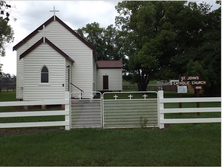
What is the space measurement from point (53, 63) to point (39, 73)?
1.00 meters

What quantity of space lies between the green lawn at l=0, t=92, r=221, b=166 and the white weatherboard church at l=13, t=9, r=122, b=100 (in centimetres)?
207

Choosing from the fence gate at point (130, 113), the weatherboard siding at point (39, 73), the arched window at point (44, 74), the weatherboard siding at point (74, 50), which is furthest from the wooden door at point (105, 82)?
the fence gate at point (130, 113)

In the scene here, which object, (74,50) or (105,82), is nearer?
(74,50)

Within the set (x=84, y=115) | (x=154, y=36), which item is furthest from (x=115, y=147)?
(x=154, y=36)

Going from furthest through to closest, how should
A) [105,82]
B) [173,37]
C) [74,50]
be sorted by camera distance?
[105,82], [173,37], [74,50]

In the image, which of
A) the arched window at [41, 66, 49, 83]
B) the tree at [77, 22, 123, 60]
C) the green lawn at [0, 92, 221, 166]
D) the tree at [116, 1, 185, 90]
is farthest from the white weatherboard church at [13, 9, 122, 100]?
the tree at [77, 22, 123, 60]

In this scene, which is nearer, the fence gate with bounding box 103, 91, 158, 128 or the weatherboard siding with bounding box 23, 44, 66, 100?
the fence gate with bounding box 103, 91, 158, 128

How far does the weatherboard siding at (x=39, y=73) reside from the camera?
12.2m

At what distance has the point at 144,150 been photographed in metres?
4.68

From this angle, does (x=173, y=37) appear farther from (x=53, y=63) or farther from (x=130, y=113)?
(x=130, y=113)

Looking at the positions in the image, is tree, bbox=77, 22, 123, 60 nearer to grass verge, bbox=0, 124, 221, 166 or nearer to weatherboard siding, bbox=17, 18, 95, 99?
weatherboard siding, bbox=17, 18, 95, 99

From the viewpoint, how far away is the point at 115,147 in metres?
4.94

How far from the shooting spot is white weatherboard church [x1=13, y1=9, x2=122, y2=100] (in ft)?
40.0

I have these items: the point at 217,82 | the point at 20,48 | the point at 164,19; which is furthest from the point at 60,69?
the point at 164,19
